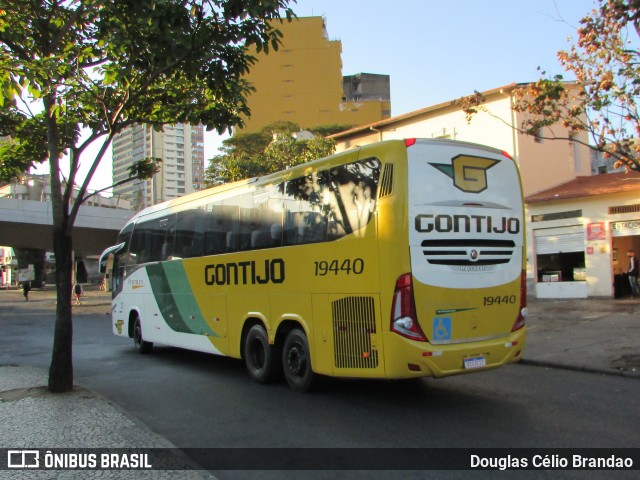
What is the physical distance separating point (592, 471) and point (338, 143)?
25368mm

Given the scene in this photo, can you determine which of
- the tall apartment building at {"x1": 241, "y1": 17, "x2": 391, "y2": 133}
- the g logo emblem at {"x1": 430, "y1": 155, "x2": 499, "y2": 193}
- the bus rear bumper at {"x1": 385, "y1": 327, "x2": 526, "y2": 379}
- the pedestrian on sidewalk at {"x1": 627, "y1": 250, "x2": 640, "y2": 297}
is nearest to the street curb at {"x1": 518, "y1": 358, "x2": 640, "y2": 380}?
the bus rear bumper at {"x1": 385, "y1": 327, "x2": 526, "y2": 379}

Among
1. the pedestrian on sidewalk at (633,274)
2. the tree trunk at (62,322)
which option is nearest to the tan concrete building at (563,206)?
the pedestrian on sidewalk at (633,274)

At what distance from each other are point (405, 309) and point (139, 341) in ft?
29.3

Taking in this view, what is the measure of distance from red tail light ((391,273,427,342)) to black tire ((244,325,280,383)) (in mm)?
2826

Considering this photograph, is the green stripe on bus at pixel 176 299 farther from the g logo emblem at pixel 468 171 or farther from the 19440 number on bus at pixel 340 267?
the g logo emblem at pixel 468 171

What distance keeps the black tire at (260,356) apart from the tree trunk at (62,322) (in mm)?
2660

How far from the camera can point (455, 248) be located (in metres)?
6.32

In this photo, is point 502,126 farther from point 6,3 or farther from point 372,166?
point 6,3

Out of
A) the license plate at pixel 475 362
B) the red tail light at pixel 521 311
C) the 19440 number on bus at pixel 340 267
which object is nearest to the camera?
the license plate at pixel 475 362

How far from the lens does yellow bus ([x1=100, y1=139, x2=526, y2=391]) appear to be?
6098mm

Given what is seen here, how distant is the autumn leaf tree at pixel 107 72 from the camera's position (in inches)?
254

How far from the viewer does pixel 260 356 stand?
8688 millimetres

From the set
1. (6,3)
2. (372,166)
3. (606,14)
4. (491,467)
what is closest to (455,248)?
(372,166)

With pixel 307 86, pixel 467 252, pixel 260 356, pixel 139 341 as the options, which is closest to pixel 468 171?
pixel 467 252
